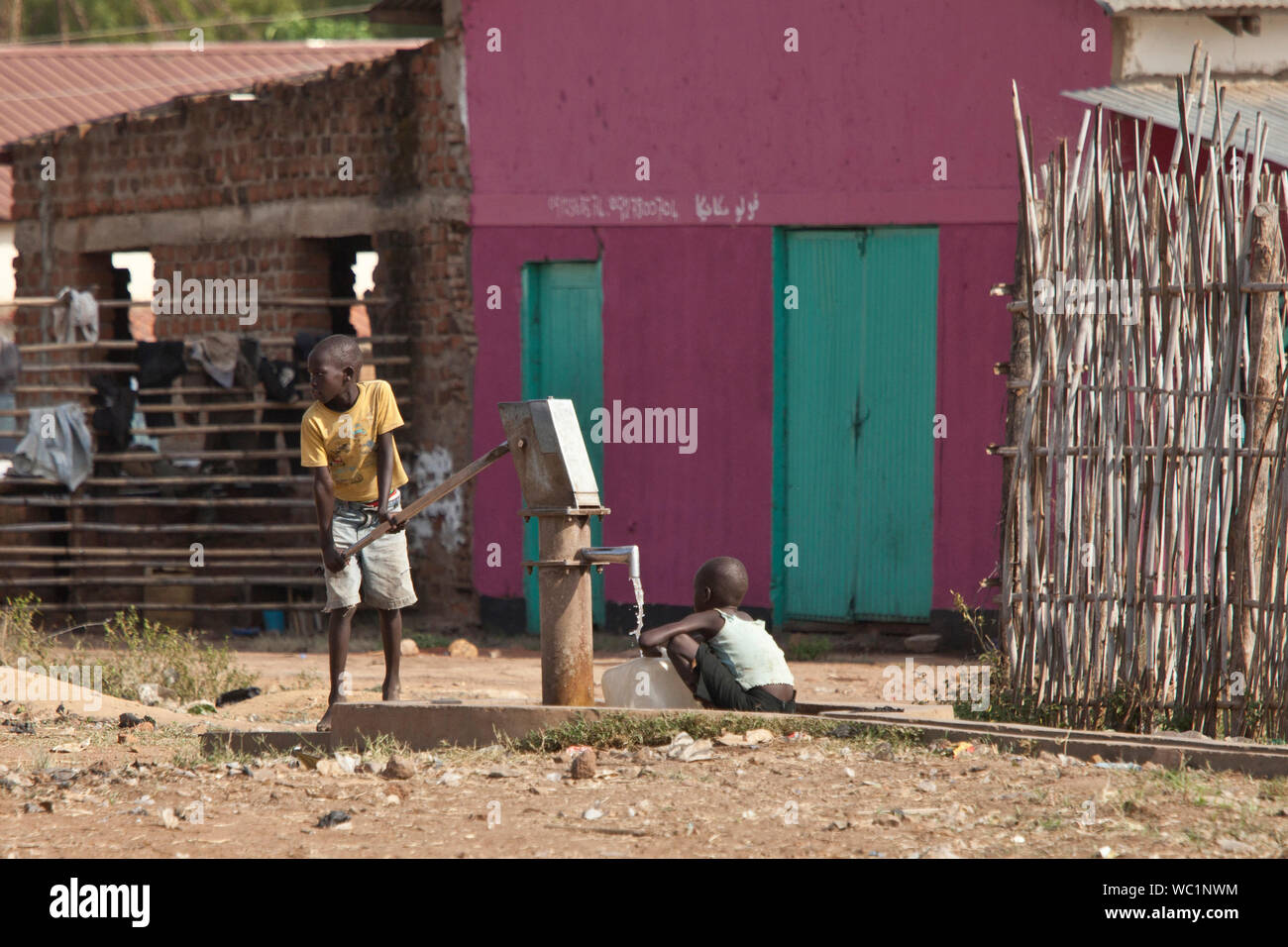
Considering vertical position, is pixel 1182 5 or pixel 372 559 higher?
pixel 1182 5

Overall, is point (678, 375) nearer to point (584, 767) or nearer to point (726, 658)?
point (726, 658)

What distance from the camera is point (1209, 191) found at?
545cm

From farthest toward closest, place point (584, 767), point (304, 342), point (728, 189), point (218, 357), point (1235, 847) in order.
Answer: point (218, 357) < point (304, 342) < point (728, 189) < point (584, 767) < point (1235, 847)

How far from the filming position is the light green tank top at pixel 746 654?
19.4 feet

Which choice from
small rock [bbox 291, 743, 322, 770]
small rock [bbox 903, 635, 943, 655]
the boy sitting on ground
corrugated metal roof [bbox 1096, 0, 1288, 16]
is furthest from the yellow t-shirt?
corrugated metal roof [bbox 1096, 0, 1288, 16]

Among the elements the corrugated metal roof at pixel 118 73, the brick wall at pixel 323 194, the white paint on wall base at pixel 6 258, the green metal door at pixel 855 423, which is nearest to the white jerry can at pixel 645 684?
the green metal door at pixel 855 423

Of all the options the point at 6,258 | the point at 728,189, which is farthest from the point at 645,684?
the point at 6,258

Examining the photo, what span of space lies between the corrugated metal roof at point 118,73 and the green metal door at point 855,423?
11907mm

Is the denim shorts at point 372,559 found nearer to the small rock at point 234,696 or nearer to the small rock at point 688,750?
the small rock at point 688,750

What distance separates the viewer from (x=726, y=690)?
5887 mm

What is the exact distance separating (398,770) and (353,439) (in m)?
1.64
